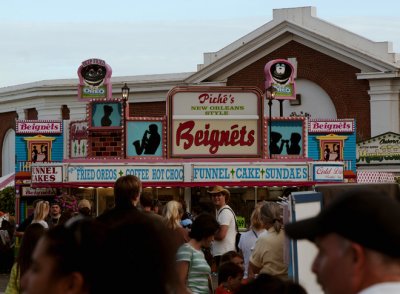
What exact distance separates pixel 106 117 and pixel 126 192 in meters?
22.9

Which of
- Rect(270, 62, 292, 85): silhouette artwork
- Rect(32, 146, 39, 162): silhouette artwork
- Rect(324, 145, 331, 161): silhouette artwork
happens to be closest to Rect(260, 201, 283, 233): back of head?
Rect(324, 145, 331, 161): silhouette artwork

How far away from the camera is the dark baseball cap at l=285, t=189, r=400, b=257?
10.2 feet

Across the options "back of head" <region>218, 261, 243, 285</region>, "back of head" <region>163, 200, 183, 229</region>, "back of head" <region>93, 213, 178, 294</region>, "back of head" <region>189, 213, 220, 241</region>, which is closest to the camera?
"back of head" <region>93, 213, 178, 294</region>

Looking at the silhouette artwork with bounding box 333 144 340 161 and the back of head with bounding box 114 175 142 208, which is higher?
the silhouette artwork with bounding box 333 144 340 161

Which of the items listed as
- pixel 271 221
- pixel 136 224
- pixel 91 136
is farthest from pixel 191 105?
pixel 136 224

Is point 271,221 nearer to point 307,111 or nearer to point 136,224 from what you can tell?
point 136,224

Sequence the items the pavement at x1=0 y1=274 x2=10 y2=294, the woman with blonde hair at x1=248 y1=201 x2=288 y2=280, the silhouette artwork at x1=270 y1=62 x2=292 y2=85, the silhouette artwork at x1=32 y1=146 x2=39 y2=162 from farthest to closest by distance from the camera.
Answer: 1. the silhouette artwork at x1=32 y1=146 x2=39 y2=162
2. the silhouette artwork at x1=270 y1=62 x2=292 y2=85
3. the pavement at x1=0 y1=274 x2=10 y2=294
4. the woman with blonde hair at x1=248 y1=201 x2=288 y2=280

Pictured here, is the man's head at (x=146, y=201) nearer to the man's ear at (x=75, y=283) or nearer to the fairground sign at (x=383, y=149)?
the man's ear at (x=75, y=283)

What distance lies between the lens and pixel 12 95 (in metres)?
50.8

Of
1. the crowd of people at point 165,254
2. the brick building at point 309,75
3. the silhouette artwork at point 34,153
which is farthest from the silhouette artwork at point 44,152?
the crowd of people at point 165,254

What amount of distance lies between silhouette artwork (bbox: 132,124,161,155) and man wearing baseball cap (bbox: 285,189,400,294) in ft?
90.2

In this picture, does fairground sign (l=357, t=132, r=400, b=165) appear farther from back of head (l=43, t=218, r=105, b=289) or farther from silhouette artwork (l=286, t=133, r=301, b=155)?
back of head (l=43, t=218, r=105, b=289)

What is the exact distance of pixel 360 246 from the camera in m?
3.10

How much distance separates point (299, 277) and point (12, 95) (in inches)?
1641
